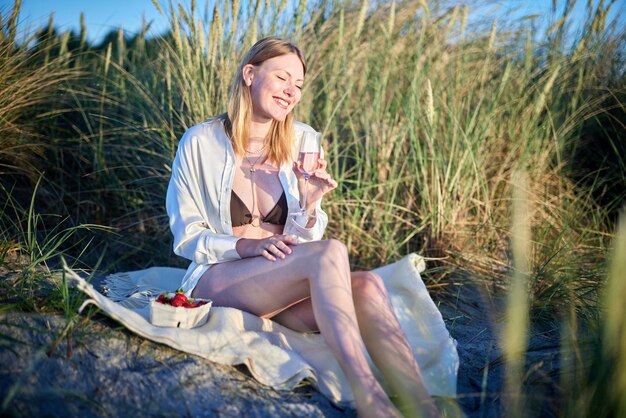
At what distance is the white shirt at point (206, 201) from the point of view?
9.01ft

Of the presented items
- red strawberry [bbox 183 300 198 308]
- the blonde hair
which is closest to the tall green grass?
the blonde hair

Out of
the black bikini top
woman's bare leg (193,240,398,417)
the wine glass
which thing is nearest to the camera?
woman's bare leg (193,240,398,417)

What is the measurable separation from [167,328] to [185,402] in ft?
1.17

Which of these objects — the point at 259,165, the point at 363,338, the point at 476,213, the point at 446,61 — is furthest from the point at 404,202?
the point at 363,338

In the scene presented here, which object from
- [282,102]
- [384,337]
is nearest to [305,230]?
[282,102]

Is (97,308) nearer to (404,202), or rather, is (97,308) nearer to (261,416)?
(261,416)

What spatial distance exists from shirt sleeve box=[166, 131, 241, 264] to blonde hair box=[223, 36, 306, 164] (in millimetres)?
225

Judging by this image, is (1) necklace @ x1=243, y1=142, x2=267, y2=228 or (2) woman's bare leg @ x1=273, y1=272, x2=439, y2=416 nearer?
(2) woman's bare leg @ x1=273, y1=272, x2=439, y2=416

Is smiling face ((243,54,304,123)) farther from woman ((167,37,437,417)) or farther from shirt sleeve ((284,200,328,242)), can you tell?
shirt sleeve ((284,200,328,242))

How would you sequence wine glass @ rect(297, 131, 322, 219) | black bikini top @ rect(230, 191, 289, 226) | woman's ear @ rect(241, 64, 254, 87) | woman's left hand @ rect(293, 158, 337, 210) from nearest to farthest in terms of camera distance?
1. wine glass @ rect(297, 131, 322, 219)
2. woman's left hand @ rect(293, 158, 337, 210)
3. black bikini top @ rect(230, 191, 289, 226)
4. woman's ear @ rect(241, 64, 254, 87)

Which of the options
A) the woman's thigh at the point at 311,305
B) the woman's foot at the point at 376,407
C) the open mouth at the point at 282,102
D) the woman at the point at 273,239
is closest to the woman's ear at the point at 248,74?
the woman at the point at 273,239

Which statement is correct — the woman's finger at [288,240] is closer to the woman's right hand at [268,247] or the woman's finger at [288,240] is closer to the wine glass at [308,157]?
the woman's right hand at [268,247]

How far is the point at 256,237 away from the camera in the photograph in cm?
297

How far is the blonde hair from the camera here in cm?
299
